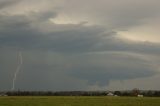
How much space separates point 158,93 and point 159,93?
2.18 feet

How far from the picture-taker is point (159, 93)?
654 feet

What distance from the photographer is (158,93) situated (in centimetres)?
19988
